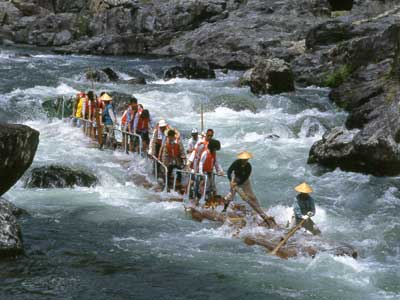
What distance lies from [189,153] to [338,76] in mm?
16434

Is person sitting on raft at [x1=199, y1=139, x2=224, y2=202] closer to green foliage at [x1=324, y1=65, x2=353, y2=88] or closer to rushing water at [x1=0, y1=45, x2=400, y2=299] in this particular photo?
rushing water at [x1=0, y1=45, x2=400, y2=299]

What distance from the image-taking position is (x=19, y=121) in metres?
25.4

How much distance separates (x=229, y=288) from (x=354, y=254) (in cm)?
281

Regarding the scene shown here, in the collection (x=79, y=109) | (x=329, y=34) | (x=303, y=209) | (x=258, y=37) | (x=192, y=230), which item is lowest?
(x=192, y=230)

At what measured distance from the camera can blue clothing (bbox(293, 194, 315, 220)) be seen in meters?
13.5

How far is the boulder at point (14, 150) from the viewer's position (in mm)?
11297

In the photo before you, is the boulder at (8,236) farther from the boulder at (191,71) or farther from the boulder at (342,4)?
the boulder at (342,4)

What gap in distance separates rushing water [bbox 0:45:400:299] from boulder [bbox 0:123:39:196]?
1.50 m

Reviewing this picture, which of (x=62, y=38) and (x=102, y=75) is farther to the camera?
(x=62, y=38)

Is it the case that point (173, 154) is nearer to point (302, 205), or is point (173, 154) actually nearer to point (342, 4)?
point (302, 205)

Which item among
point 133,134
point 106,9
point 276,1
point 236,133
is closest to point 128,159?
point 133,134

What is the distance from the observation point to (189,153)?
16.1m

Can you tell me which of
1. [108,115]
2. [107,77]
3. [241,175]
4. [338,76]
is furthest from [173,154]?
[107,77]

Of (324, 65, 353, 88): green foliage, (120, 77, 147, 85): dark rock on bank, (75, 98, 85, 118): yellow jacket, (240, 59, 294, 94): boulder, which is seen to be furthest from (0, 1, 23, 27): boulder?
(75, 98, 85, 118): yellow jacket
